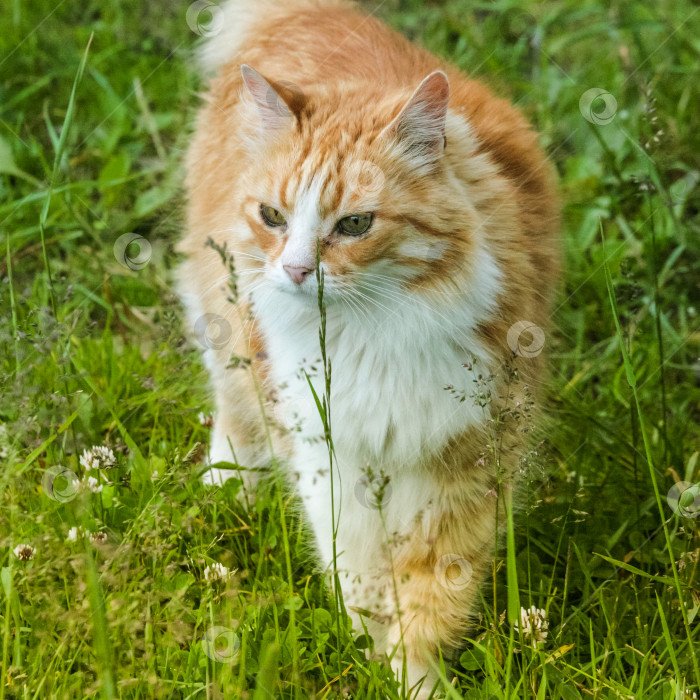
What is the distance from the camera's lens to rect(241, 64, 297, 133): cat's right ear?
6.73ft

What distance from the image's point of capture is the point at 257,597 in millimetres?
2072

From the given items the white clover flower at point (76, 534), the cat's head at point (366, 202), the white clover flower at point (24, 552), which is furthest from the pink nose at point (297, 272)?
the white clover flower at point (24, 552)

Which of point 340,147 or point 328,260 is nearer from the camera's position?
point 328,260

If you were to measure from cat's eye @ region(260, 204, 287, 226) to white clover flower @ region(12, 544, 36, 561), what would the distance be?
950 mm

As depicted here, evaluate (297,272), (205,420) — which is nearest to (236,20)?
(205,420)

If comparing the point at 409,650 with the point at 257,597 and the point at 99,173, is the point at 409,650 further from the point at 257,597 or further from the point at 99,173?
the point at 99,173

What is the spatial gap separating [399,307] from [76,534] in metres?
0.89

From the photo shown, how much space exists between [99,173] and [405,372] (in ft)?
7.49

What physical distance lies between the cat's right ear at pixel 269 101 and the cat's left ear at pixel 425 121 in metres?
0.29

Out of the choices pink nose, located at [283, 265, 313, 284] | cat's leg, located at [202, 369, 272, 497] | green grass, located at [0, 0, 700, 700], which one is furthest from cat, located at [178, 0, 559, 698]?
cat's leg, located at [202, 369, 272, 497]

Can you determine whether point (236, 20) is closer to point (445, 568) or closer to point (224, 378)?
point (224, 378)

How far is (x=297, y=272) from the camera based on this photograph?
1891 mm

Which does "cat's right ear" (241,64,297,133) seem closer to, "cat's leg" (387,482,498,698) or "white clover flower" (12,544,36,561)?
"cat's leg" (387,482,498,698)

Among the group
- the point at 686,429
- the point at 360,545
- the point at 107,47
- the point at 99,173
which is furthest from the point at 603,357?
the point at 107,47
